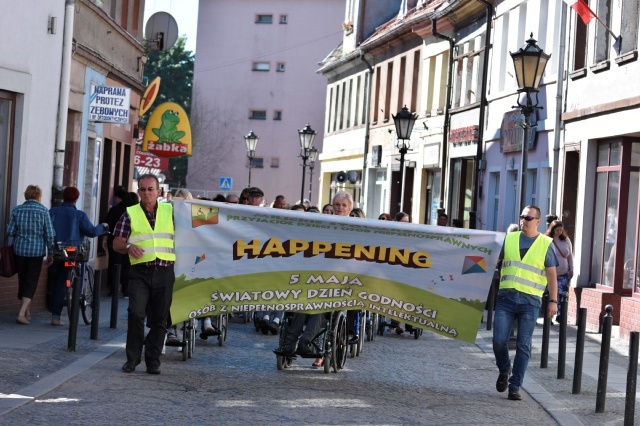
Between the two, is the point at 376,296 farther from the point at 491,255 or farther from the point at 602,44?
the point at 602,44

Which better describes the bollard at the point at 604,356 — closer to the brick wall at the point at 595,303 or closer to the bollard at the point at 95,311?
the bollard at the point at 95,311

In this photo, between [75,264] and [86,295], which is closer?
[75,264]

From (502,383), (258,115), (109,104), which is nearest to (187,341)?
(502,383)

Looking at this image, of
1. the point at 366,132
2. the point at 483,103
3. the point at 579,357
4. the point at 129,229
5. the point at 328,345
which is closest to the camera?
the point at 129,229

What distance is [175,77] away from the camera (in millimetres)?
99812

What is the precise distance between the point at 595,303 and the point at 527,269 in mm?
11186

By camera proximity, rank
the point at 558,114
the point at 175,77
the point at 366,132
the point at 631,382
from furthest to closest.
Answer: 1. the point at 175,77
2. the point at 366,132
3. the point at 558,114
4. the point at 631,382

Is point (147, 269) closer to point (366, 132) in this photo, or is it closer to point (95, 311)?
point (95, 311)

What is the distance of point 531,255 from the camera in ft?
43.2

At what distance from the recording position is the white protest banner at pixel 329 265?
13766 millimetres

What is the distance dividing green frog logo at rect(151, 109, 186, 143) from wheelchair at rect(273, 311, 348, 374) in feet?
51.5

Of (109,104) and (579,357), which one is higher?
(109,104)

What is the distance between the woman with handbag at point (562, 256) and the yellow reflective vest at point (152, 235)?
11058 mm

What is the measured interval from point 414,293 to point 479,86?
75.2 ft
